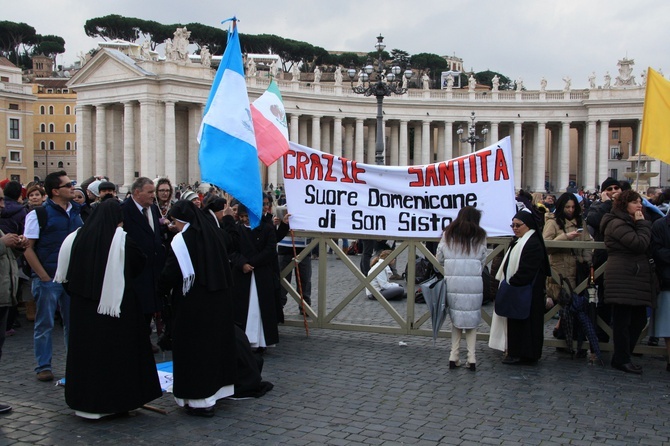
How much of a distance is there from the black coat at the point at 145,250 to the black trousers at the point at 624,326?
5.28m

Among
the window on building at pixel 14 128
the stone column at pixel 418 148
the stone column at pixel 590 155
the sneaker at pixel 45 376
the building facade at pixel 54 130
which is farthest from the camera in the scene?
the building facade at pixel 54 130

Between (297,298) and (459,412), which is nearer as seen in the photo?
(459,412)

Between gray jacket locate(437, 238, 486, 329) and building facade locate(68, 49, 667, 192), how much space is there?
152 ft

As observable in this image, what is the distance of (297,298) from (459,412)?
12.6ft

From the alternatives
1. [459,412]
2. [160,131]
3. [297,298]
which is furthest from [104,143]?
[459,412]

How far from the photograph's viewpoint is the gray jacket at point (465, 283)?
7520 millimetres

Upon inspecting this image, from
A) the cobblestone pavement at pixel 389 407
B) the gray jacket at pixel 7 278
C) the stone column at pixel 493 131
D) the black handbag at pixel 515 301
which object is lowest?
the cobblestone pavement at pixel 389 407

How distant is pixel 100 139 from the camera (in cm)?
5716

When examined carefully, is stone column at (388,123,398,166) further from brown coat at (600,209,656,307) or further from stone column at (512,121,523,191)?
brown coat at (600,209,656,307)

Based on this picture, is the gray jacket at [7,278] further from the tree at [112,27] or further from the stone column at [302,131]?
the tree at [112,27]

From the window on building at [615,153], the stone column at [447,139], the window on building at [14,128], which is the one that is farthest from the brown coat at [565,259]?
the window on building at [615,153]

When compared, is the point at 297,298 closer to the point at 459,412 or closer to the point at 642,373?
the point at 459,412

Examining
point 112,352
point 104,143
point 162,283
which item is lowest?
point 112,352

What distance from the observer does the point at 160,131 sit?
53781 millimetres
